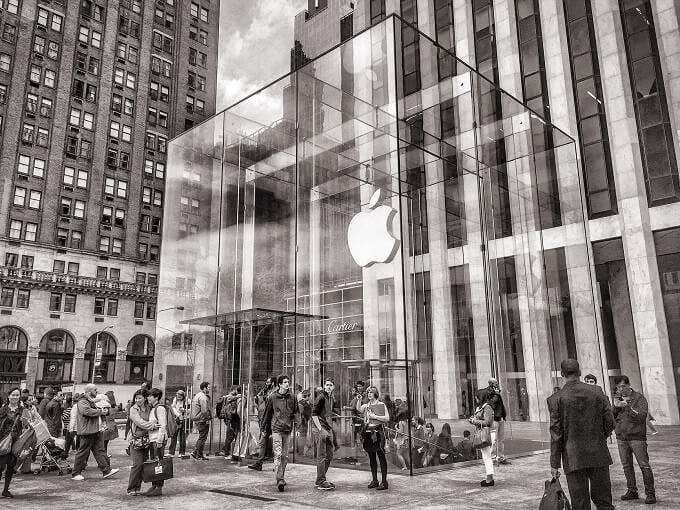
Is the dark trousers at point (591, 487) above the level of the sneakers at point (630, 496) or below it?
above

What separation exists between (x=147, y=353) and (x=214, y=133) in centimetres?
Answer: 4562

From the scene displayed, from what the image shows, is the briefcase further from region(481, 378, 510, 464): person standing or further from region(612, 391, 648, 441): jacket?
→ region(612, 391, 648, 441): jacket

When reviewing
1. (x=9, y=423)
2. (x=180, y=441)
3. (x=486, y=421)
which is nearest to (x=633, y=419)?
(x=486, y=421)

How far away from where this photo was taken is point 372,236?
15961 millimetres

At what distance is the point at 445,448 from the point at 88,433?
8065mm

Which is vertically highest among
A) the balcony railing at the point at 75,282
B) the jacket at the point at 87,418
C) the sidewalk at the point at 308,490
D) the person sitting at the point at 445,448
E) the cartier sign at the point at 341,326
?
the balcony railing at the point at 75,282

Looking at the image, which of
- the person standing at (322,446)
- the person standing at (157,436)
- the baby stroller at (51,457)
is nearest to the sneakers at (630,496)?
the person standing at (322,446)

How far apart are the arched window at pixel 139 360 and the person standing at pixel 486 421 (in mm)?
52734

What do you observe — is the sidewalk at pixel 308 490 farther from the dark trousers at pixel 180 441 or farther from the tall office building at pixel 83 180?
the tall office building at pixel 83 180

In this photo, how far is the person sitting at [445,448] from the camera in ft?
42.6

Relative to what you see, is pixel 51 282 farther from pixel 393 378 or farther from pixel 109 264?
pixel 393 378

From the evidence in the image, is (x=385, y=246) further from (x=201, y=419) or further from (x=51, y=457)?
(x=51, y=457)

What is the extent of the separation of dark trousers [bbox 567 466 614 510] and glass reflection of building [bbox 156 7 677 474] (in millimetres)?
6459

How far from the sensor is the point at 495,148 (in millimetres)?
18641
